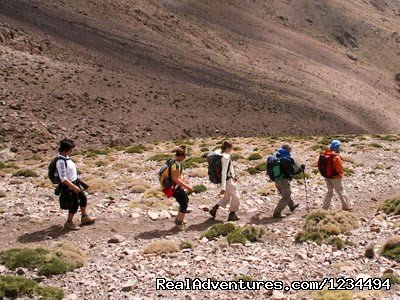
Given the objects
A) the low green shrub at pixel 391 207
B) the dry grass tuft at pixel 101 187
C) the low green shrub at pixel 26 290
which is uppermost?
the low green shrub at pixel 391 207

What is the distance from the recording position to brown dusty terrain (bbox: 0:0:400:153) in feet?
181

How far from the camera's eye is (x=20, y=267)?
424 inches

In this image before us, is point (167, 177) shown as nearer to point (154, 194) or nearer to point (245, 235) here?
point (245, 235)

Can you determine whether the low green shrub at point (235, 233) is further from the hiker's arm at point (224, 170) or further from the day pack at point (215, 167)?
the day pack at point (215, 167)

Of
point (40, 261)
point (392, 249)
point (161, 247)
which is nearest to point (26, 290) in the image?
point (40, 261)

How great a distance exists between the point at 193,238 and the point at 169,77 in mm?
64973

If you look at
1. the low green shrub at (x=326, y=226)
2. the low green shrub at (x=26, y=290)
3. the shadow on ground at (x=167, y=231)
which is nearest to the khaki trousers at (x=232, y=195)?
the shadow on ground at (x=167, y=231)

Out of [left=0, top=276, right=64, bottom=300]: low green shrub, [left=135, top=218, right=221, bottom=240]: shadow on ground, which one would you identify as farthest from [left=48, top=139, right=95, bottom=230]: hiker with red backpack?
[left=0, top=276, right=64, bottom=300]: low green shrub

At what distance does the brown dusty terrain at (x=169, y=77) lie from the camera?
5531 centimetres

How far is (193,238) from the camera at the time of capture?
13359mm

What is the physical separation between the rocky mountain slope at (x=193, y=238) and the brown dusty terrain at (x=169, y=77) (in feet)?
93.9

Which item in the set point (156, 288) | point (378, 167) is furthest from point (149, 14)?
point (156, 288)

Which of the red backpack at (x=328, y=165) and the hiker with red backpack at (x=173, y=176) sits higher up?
the red backpack at (x=328, y=165)

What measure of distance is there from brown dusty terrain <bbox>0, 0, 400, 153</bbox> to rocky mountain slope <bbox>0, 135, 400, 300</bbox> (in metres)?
28.6
